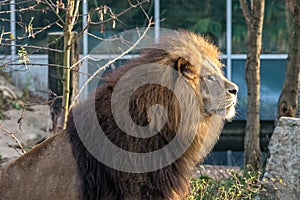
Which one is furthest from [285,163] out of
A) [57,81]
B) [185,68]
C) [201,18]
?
[201,18]

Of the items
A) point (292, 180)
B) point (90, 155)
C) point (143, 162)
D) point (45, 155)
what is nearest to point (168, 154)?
point (143, 162)

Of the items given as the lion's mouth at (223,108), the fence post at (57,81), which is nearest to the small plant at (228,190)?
the lion's mouth at (223,108)

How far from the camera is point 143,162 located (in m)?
4.83

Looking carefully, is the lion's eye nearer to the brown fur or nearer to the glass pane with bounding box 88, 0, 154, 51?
the brown fur

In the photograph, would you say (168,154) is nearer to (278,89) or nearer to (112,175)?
(112,175)

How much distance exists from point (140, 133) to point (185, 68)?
0.53 metres

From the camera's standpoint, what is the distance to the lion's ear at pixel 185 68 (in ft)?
16.1

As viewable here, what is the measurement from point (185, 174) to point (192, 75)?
0.69 meters

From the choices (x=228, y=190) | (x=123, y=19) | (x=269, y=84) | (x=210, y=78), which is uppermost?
(x=123, y=19)

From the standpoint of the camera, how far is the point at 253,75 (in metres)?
8.25

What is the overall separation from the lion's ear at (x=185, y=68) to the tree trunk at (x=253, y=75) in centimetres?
333

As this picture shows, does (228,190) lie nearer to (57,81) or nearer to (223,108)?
(223,108)

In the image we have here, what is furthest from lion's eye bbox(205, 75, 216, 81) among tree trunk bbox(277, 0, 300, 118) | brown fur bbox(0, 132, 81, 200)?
tree trunk bbox(277, 0, 300, 118)

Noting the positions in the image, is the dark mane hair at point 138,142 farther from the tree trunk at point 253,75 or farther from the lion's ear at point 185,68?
the tree trunk at point 253,75
